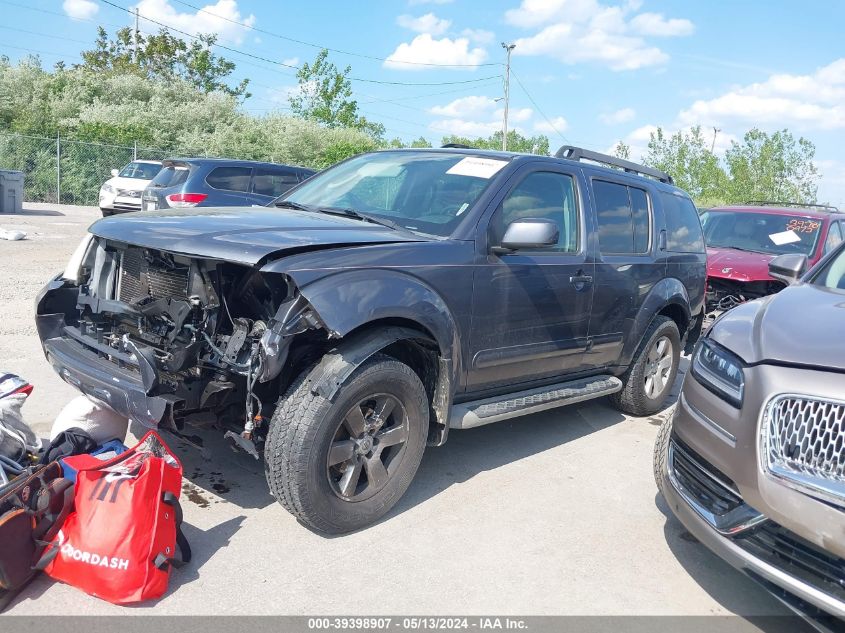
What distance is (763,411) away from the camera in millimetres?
2576

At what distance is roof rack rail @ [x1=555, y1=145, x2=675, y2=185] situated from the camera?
16.7 feet

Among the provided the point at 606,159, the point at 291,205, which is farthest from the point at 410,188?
the point at 606,159

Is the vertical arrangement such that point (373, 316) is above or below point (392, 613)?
above

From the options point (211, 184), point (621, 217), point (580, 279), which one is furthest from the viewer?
point (211, 184)

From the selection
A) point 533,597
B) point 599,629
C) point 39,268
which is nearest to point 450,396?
point 533,597

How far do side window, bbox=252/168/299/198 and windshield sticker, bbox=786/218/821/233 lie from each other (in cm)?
784

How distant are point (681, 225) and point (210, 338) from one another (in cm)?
431

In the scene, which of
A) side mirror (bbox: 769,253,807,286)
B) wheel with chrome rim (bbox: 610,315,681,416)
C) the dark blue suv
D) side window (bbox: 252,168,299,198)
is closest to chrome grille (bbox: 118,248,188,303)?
wheel with chrome rim (bbox: 610,315,681,416)

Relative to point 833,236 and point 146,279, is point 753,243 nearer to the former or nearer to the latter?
point 833,236

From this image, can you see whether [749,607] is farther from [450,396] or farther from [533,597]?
[450,396]

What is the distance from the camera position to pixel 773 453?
252 centimetres

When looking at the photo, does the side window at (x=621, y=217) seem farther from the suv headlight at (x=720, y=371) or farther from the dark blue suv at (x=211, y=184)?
the dark blue suv at (x=211, y=184)

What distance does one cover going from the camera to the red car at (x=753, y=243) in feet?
26.8

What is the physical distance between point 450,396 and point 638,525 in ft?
4.15
